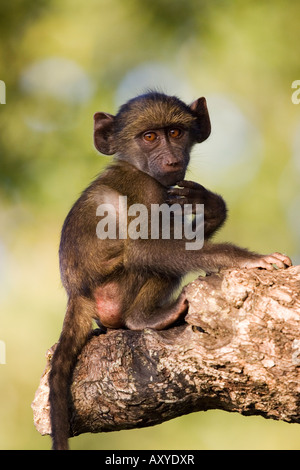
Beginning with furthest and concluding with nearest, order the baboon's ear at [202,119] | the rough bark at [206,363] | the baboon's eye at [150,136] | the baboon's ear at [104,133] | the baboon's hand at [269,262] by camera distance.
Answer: the baboon's ear at [202,119] → the baboon's ear at [104,133] → the baboon's eye at [150,136] → the baboon's hand at [269,262] → the rough bark at [206,363]

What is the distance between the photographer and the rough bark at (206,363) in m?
4.94

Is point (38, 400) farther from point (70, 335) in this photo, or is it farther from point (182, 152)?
point (182, 152)

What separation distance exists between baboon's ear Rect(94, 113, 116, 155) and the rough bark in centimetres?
226

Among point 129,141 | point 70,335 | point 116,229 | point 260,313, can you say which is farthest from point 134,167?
point 260,313

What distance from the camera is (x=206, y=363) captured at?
17.0 feet

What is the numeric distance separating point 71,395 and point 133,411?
0.61 m

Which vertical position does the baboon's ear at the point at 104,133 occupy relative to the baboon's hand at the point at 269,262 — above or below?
above

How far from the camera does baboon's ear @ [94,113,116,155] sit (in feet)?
23.2

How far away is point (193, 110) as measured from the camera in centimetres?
725

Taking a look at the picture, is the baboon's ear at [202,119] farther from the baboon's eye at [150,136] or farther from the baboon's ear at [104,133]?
the baboon's ear at [104,133]

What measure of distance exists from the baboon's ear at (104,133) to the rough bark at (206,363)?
226cm

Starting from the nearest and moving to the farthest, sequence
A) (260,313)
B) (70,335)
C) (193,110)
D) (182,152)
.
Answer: (260,313)
(70,335)
(182,152)
(193,110)

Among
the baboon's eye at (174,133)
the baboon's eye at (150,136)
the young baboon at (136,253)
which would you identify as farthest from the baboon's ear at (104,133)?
the baboon's eye at (174,133)

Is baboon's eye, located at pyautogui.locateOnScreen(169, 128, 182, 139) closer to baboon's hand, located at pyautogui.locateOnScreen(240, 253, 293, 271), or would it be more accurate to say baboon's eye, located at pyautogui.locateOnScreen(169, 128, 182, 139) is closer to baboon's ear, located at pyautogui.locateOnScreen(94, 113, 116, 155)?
baboon's ear, located at pyautogui.locateOnScreen(94, 113, 116, 155)
